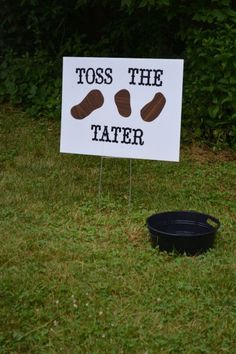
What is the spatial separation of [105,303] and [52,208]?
151cm

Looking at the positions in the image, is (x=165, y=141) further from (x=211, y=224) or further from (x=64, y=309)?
(x=64, y=309)

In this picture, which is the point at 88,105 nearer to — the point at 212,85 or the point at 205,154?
the point at 212,85

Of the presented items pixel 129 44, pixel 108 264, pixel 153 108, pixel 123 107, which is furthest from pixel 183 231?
pixel 129 44

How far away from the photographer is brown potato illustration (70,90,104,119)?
15.8 feet

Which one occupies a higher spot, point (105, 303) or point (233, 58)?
point (233, 58)

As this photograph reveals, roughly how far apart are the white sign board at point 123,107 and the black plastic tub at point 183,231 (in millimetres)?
443

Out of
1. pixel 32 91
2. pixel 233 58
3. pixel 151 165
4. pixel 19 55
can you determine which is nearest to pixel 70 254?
pixel 151 165

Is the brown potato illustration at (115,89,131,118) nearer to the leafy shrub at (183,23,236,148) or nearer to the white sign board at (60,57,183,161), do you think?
the white sign board at (60,57,183,161)

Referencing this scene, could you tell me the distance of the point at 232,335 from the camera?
10.6 feet

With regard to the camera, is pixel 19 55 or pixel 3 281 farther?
pixel 19 55

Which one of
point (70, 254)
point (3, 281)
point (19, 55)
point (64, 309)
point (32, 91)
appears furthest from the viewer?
point (19, 55)

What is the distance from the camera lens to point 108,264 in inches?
156

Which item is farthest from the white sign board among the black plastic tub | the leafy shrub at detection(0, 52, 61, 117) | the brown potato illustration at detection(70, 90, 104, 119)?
the leafy shrub at detection(0, 52, 61, 117)

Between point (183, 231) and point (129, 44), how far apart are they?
4.04m
